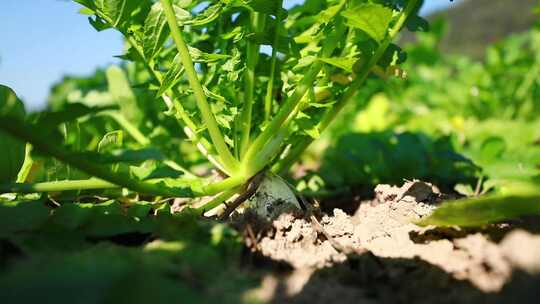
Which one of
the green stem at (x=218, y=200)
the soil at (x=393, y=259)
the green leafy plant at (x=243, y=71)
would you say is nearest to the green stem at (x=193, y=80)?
the green leafy plant at (x=243, y=71)

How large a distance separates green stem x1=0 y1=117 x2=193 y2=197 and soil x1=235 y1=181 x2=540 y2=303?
0.26 metres

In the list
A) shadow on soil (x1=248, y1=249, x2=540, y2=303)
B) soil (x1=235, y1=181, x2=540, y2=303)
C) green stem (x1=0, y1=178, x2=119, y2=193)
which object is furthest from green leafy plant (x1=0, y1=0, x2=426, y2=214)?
shadow on soil (x1=248, y1=249, x2=540, y2=303)

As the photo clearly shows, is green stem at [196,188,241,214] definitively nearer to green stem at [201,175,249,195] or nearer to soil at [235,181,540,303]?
green stem at [201,175,249,195]

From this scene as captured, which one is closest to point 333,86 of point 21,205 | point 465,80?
point 21,205

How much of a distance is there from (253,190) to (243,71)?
321 mm

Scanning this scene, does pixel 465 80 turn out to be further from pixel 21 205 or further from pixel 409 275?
pixel 21 205

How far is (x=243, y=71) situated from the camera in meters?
1.36

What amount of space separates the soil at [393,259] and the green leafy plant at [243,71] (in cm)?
24

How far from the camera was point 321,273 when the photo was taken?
0.94 m

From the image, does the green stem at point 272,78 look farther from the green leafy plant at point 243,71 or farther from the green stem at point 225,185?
the green stem at point 225,185

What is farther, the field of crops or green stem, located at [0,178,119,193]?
green stem, located at [0,178,119,193]

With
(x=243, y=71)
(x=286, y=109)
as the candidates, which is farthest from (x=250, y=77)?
(x=286, y=109)

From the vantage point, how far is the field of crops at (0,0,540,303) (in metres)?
0.80

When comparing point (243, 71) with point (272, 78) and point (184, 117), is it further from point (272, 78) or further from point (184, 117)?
point (184, 117)
